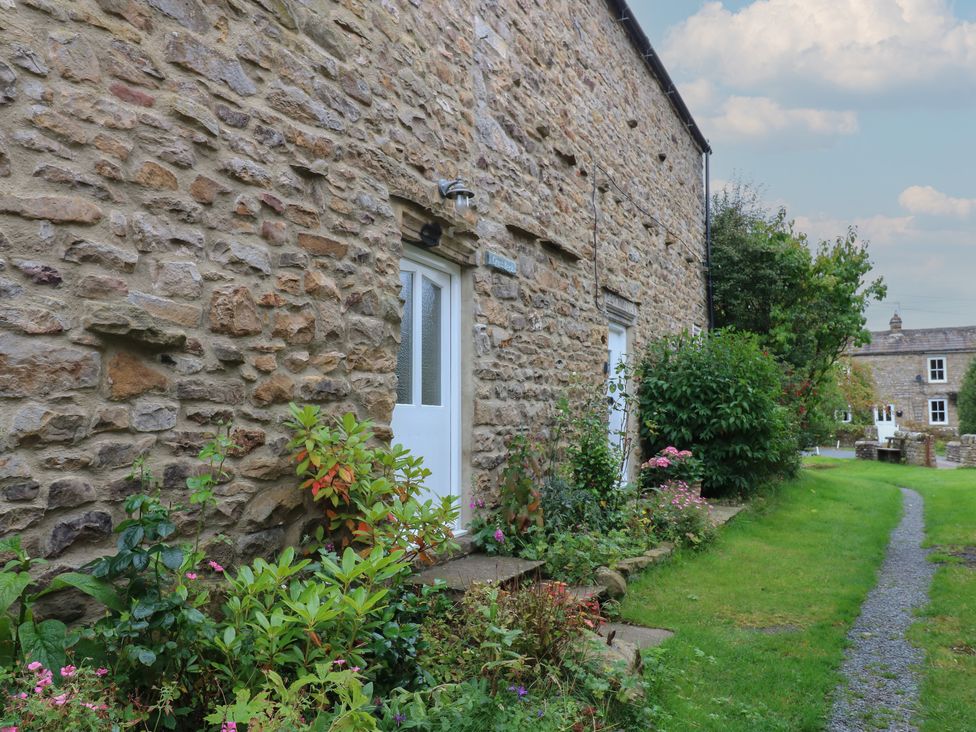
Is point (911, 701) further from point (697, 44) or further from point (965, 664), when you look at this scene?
point (697, 44)

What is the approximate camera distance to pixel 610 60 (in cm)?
909

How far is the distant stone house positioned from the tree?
20.9 ft

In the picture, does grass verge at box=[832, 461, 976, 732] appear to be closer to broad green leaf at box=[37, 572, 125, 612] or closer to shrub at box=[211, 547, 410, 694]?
shrub at box=[211, 547, 410, 694]

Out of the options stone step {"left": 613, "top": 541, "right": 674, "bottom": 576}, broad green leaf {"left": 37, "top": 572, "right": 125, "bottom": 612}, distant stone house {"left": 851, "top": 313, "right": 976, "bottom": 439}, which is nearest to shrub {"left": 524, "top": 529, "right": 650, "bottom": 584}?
stone step {"left": 613, "top": 541, "right": 674, "bottom": 576}

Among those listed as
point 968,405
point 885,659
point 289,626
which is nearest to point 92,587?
point 289,626

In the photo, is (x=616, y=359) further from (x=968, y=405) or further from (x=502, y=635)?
(x=968, y=405)

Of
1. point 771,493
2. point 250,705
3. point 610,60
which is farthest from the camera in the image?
point 771,493

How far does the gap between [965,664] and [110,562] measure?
181 inches

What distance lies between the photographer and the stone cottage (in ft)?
8.92

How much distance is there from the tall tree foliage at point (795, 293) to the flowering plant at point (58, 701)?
13.0 m

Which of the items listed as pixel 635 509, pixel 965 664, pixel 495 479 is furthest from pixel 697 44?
pixel 965 664

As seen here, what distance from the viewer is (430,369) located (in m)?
5.42

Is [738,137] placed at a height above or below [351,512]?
above

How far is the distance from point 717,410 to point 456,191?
226 inches
